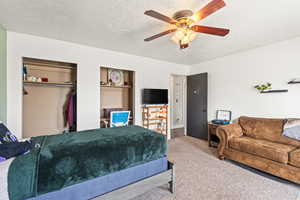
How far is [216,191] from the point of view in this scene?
186 centimetres

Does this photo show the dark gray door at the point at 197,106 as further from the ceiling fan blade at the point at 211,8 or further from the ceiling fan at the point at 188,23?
the ceiling fan blade at the point at 211,8

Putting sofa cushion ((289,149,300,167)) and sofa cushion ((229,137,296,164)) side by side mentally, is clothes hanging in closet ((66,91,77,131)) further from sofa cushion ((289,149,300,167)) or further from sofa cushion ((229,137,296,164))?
sofa cushion ((289,149,300,167))

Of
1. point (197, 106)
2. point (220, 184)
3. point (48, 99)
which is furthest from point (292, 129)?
point (48, 99)

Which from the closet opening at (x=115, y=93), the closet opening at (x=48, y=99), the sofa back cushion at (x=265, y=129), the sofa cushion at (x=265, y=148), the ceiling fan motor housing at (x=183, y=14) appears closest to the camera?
the ceiling fan motor housing at (x=183, y=14)

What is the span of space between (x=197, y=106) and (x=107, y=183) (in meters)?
3.65

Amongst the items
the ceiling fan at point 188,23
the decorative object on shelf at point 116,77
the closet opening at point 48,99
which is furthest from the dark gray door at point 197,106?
the closet opening at point 48,99

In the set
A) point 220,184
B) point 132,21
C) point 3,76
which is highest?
point 132,21

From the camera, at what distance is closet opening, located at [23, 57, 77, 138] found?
2912 mm

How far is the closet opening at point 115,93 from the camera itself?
145 inches

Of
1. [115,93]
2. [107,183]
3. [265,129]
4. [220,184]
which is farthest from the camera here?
[115,93]

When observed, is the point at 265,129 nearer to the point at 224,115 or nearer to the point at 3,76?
the point at 224,115

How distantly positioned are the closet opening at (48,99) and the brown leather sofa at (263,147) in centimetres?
345

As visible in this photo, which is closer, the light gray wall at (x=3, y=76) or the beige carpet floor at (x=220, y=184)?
the beige carpet floor at (x=220, y=184)

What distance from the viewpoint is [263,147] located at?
227 cm
